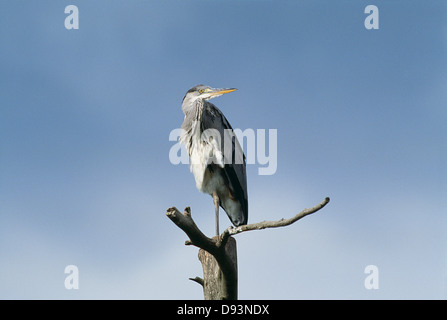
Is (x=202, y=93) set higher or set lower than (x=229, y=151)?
higher

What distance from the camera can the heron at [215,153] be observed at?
7875mm

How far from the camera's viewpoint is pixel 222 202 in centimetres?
828

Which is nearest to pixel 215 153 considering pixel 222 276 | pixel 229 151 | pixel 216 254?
pixel 229 151

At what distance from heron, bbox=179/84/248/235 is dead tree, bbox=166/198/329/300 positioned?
42.0 inches

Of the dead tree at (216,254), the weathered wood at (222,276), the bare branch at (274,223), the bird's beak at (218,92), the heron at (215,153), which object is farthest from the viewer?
the bird's beak at (218,92)

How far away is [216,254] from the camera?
6121 millimetres

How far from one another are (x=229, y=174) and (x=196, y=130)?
1038 millimetres

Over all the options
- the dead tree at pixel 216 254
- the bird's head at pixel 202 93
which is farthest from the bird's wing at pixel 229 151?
the dead tree at pixel 216 254

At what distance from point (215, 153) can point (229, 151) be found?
339 mm

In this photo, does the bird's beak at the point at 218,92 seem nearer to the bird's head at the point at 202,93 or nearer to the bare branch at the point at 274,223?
the bird's head at the point at 202,93

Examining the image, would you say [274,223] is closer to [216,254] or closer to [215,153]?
[216,254]

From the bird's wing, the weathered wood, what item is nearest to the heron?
the bird's wing
